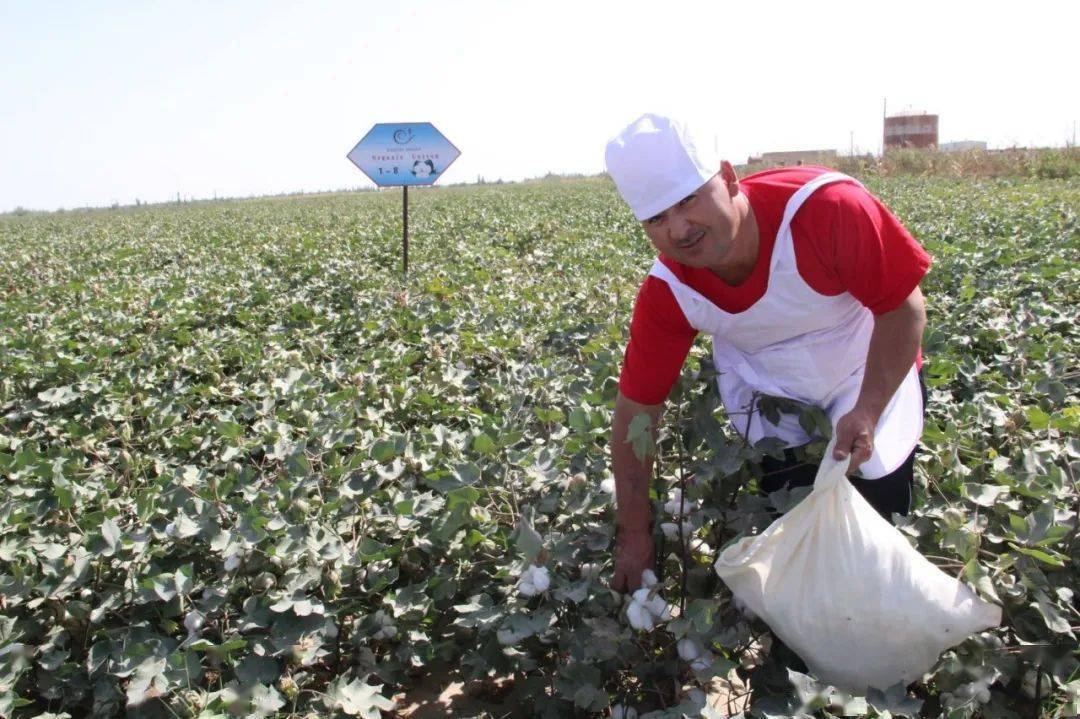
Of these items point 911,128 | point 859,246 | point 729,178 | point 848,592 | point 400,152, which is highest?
point 911,128

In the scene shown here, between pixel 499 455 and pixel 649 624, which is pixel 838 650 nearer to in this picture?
pixel 649 624

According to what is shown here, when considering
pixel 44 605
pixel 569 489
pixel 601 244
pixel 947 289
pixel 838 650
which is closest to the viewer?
pixel 838 650

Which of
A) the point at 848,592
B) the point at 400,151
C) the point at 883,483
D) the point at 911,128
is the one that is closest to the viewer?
the point at 848,592

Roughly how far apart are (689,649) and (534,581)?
34cm

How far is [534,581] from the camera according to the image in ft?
5.63

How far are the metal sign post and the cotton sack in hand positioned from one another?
240 inches

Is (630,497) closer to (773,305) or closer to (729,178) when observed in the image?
(773,305)

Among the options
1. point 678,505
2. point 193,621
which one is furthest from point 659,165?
point 193,621

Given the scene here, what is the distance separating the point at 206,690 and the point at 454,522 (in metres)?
0.61

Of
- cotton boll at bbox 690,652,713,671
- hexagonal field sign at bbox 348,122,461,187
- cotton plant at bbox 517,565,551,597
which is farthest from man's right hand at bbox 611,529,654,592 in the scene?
hexagonal field sign at bbox 348,122,461,187

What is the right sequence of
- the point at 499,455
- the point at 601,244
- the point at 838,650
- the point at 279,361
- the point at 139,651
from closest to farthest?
the point at 838,650 < the point at 139,651 < the point at 499,455 < the point at 279,361 < the point at 601,244

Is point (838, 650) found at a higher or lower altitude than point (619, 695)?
Result: higher

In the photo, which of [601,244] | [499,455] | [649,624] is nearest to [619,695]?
[649,624]

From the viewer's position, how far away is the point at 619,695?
1736mm
